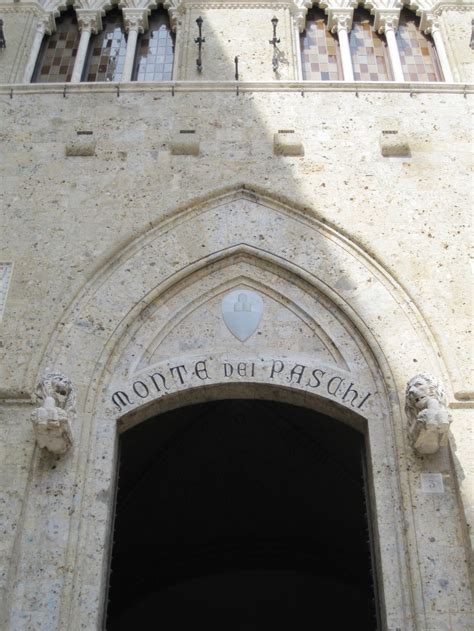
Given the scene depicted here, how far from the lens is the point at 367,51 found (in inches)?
463

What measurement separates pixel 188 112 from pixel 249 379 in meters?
3.72

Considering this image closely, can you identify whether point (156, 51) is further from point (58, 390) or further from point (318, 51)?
point (58, 390)

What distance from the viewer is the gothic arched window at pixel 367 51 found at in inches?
450

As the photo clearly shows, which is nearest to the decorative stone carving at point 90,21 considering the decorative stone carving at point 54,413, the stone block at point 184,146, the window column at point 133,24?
the window column at point 133,24

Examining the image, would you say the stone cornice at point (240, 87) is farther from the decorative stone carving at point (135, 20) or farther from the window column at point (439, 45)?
the decorative stone carving at point (135, 20)

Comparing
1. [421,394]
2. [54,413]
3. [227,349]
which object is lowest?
[54,413]

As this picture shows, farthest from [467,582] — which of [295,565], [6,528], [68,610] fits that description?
[295,565]

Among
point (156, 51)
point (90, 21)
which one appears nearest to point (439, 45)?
Result: point (156, 51)

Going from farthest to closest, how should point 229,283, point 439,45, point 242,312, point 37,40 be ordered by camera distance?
point 37,40 < point 439,45 < point 229,283 < point 242,312

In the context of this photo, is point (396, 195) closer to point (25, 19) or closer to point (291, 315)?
point (291, 315)

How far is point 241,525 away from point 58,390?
22.1 feet

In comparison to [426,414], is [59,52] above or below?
above

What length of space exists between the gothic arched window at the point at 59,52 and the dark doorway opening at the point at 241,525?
184 inches

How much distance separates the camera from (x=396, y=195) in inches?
374
